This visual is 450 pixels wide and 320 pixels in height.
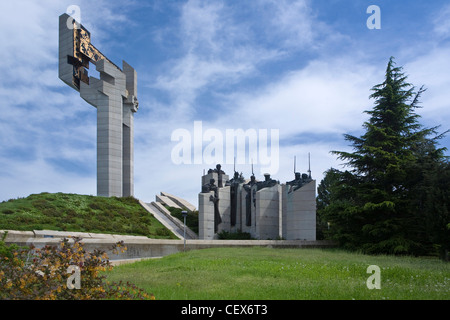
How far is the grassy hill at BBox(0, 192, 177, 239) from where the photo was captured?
20.8m

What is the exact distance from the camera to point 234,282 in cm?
870

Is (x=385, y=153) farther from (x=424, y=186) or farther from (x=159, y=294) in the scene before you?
(x=159, y=294)

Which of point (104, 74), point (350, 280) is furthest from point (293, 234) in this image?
point (104, 74)

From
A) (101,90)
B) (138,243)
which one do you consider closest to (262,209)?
(138,243)

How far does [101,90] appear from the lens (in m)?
31.8

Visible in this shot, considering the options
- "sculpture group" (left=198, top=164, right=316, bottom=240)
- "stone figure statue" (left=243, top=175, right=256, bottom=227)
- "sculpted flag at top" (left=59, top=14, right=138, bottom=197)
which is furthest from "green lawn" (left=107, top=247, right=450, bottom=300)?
A: "sculpted flag at top" (left=59, top=14, right=138, bottom=197)

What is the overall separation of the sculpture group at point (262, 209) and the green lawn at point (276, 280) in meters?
10.9

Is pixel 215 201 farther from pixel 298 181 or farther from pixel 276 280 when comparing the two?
pixel 276 280

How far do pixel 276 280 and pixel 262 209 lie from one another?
51.9 ft

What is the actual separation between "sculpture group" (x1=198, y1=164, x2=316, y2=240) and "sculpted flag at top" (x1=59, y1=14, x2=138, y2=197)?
28.2ft

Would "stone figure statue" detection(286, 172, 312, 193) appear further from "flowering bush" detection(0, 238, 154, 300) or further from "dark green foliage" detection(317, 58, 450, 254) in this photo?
"flowering bush" detection(0, 238, 154, 300)

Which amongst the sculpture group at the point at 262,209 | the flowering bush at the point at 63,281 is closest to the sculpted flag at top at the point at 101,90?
the sculpture group at the point at 262,209

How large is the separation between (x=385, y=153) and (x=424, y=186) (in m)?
2.72

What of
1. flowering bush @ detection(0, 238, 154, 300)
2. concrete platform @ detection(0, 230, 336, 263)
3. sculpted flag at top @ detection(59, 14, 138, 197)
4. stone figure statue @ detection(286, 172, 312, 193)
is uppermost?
sculpted flag at top @ detection(59, 14, 138, 197)
